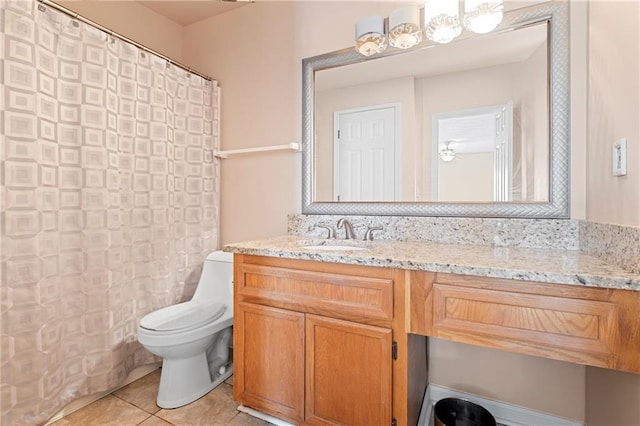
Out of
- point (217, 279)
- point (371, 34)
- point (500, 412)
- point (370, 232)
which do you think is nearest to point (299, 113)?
point (371, 34)

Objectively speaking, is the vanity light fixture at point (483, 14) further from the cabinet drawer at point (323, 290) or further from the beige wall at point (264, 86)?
the cabinet drawer at point (323, 290)

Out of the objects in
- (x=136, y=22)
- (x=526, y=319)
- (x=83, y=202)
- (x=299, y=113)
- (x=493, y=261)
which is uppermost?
(x=136, y=22)

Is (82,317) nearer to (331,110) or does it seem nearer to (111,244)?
(111,244)

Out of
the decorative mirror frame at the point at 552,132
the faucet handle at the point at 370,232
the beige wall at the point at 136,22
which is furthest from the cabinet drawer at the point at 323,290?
the beige wall at the point at 136,22

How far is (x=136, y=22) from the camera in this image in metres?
2.12

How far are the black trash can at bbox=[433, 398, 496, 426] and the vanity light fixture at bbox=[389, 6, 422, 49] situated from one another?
1754mm

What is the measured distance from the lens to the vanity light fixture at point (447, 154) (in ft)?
5.21

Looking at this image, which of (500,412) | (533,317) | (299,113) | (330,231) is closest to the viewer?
(533,317)

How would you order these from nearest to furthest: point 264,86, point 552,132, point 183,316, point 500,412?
point 552,132, point 500,412, point 183,316, point 264,86

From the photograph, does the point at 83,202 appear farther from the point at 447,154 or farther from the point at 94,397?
the point at 447,154

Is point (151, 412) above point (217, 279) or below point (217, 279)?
below

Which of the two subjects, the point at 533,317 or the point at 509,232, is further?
the point at 509,232

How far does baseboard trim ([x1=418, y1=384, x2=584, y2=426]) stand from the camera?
141 centimetres

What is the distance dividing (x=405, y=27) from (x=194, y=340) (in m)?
1.90
